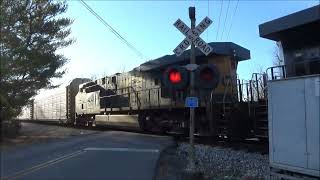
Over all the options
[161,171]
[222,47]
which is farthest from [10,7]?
[161,171]

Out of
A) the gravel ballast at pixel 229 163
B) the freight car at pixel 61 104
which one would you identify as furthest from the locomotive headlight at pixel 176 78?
the freight car at pixel 61 104

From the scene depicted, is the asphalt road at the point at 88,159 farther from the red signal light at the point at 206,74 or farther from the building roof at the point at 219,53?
the building roof at the point at 219,53

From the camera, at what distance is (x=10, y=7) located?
25.9m

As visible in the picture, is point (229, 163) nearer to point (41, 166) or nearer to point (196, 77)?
point (196, 77)

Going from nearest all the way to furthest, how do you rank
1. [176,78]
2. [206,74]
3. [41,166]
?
[206,74]
[176,78]
[41,166]

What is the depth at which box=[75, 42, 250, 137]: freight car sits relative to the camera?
17.0 m

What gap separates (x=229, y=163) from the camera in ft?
43.3

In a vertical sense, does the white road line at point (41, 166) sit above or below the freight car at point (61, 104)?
below

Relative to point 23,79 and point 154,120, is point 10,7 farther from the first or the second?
point 154,120

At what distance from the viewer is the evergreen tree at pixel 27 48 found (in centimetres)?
2541

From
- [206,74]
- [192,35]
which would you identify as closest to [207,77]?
[206,74]

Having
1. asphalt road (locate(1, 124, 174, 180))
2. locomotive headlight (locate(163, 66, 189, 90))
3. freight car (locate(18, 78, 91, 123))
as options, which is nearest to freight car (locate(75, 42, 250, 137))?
locomotive headlight (locate(163, 66, 189, 90))

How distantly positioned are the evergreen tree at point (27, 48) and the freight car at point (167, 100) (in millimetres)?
3857

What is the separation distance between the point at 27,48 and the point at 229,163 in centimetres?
1636
